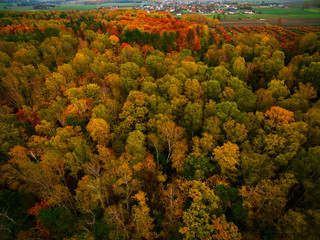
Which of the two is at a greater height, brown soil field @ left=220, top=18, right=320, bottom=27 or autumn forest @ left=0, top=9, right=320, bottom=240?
brown soil field @ left=220, top=18, right=320, bottom=27

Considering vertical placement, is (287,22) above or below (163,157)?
above

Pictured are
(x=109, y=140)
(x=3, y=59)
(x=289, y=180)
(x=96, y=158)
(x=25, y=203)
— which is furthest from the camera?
(x=3, y=59)

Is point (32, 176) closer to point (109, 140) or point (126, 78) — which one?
point (109, 140)

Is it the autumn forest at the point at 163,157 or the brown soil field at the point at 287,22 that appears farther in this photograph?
the brown soil field at the point at 287,22

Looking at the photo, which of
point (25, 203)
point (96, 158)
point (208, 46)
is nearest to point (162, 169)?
point (96, 158)

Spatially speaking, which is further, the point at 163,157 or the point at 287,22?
the point at 287,22

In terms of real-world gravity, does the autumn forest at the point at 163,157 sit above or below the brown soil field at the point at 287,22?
below

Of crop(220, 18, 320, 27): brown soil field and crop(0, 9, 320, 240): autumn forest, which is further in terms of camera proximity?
crop(220, 18, 320, 27): brown soil field

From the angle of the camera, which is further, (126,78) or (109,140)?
(126,78)
